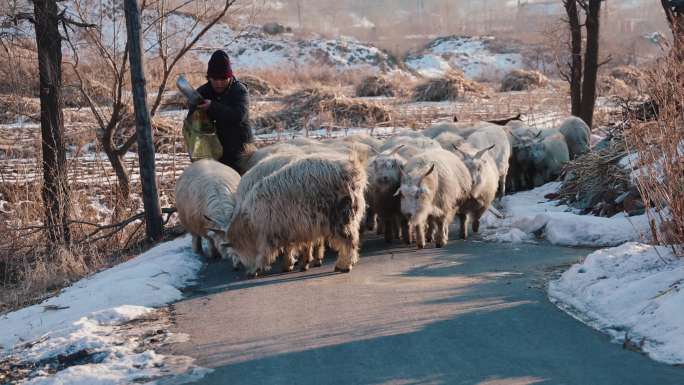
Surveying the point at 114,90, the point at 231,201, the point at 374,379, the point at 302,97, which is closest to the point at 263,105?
the point at 302,97

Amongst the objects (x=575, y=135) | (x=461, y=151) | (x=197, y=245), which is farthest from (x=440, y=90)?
(x=197, y=245)

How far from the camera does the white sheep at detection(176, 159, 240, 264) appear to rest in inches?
359

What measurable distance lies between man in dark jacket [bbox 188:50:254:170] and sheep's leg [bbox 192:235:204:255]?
6.04 feet

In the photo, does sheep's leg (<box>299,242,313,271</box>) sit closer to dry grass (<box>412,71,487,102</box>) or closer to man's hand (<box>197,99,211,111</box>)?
man's hand (<box>197,99,211,111</box>)

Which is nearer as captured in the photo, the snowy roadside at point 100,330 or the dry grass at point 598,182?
the snowy roadside at point 100,330

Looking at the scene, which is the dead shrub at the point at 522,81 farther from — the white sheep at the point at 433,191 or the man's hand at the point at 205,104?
the man's hand at the point at 205,104

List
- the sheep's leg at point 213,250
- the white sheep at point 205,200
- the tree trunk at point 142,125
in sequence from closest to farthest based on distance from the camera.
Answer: the white sheep at point 205,200
the sheep's leg at point 213,250
the tree trunk at point 142,125

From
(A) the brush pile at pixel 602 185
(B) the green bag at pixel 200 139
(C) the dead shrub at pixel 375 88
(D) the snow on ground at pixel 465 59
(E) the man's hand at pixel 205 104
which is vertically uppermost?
(D) the snow on ground at pixel 465 59

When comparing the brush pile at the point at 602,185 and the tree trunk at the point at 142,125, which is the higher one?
the tree trunk at the point at 142,125

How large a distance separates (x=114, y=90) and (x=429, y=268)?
25.4ft

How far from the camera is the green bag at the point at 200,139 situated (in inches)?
435

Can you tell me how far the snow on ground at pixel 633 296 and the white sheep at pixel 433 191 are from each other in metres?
2.51

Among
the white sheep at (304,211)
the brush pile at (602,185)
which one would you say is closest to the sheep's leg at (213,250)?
the white sheep at (304,211)

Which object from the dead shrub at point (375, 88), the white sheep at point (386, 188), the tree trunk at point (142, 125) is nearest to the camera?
the white sheep at point (386, 188)
